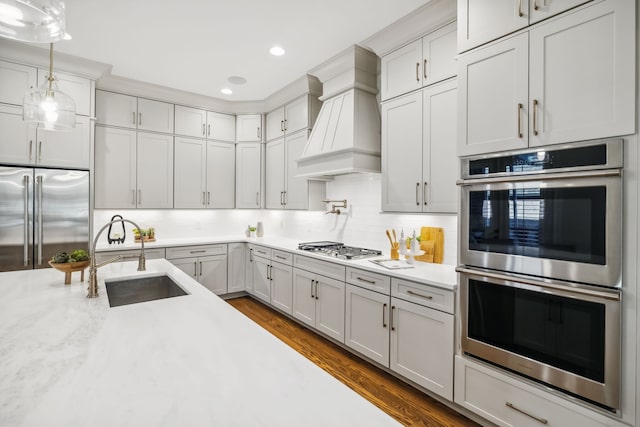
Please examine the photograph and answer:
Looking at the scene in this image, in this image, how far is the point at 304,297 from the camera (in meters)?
3.54

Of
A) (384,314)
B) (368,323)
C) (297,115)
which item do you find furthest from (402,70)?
(368,323)

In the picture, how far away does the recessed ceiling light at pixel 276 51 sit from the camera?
10.5 ft

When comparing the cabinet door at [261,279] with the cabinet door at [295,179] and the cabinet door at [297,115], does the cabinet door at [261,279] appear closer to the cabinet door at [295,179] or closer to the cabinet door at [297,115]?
the cabinet door at [295,179]

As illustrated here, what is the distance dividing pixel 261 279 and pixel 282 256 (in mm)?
692

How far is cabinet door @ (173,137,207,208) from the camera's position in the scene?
452 cm

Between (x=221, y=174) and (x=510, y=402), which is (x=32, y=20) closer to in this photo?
(x=510, y=402)

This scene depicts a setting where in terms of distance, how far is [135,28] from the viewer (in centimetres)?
285

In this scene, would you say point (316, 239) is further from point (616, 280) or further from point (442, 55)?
point (616, 280)

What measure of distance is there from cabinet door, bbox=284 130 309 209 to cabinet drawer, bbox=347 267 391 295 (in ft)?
4.75

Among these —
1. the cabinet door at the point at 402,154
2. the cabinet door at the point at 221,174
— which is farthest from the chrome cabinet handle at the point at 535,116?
the cabinet door at the point at 221,174

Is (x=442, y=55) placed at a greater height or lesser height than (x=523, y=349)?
greater

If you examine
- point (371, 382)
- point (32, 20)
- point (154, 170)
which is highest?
point (32, 20)

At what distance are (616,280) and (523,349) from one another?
0.60 m

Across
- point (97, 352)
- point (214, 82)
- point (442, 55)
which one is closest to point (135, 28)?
point (214, 82)
